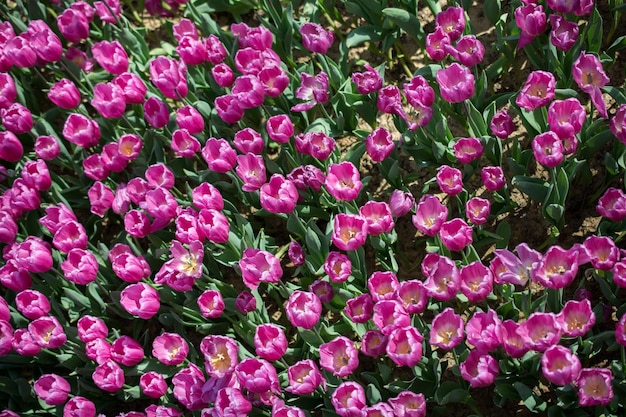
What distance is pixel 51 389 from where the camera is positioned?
8.73 ft

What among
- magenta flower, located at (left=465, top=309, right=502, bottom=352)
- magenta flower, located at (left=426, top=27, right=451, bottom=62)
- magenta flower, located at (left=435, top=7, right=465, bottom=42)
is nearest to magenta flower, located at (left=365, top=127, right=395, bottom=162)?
magenta flower, located at (left=426, top=27, right=451, bottom=62)

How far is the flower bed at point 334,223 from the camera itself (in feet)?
7.57

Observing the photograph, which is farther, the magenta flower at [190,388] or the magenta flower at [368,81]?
the magenta flower at [368,81]

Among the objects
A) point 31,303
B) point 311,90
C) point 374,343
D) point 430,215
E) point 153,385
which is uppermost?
point 311,90

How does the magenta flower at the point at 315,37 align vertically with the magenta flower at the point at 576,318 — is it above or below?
above

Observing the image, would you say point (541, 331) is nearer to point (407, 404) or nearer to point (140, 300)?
point (407, 404)

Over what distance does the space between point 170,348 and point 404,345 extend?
880mm

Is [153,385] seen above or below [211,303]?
below

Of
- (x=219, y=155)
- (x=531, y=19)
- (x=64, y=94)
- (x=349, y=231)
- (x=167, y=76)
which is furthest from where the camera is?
(x=64, y=94)

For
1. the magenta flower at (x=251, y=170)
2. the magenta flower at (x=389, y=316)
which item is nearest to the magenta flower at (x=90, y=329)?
the magenta flower at (x=251, y=170)

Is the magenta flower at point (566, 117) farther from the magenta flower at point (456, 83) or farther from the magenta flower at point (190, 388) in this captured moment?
the magenta flower at point (190, 388)

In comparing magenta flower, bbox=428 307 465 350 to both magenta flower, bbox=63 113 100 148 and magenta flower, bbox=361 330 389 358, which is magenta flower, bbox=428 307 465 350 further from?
magenta flower, bbox=63 113 100 148

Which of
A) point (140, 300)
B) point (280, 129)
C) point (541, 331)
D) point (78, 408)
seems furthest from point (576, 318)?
point (78, 408)

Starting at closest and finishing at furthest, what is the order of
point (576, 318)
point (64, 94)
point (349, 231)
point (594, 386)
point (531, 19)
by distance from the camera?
point (594, 386)
point (576, 318)
point (349, 231)
point (531, 19)
point (64, 94)
